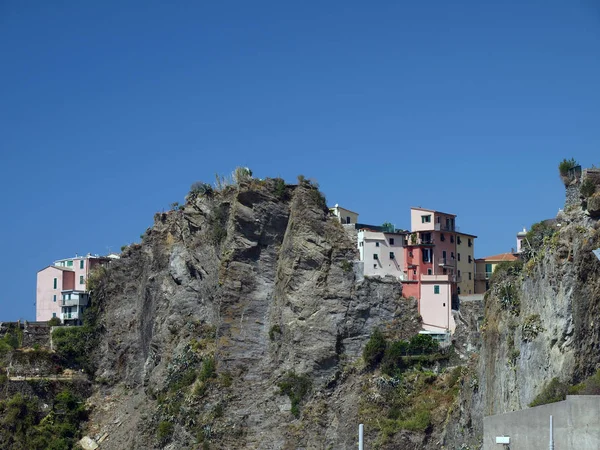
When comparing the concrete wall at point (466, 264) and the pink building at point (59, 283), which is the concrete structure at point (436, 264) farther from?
the pink building at point (59, 283)

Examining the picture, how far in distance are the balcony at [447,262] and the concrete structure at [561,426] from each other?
120 ft

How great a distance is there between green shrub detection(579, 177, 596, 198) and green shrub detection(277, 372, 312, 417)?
2215 centimetres

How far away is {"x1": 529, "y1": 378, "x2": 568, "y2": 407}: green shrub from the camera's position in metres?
36.0

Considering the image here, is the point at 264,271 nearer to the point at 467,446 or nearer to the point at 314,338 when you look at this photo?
the point at 314,338

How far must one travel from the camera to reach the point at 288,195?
64000mm

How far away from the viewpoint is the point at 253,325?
62531 mm

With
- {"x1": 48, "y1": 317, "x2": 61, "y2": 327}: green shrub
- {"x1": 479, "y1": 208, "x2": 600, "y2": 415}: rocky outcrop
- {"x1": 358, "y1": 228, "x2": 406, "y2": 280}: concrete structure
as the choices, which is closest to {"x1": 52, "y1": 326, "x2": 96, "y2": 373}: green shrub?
{"x1": 48, "y1": 317, "x2": 61, "y2": 327}: green shrub

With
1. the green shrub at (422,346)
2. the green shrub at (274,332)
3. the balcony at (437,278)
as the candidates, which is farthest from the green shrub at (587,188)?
the green shrub at (274,332)

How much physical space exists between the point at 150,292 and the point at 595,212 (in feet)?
116

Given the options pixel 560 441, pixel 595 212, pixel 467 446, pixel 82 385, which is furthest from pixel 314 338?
pixel 560 441

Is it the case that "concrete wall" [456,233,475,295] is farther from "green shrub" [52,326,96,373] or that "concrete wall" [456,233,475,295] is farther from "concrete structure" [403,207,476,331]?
"green shrub" [52,326,96,373]

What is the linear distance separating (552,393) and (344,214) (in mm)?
33071

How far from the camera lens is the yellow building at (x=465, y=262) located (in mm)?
66188

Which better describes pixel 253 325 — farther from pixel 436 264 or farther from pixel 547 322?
pixel 547 322
